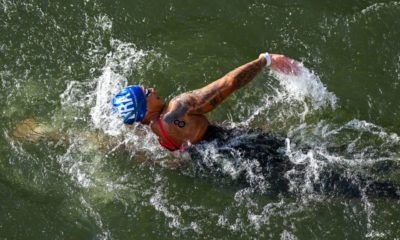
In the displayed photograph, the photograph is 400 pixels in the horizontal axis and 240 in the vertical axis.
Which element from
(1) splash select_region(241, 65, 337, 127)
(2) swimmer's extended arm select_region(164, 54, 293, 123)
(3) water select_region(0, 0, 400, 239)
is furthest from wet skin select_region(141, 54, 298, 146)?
(1) splash select_region(241, 65, 337, 127)

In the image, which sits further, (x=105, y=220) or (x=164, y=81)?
(x=164, y=81)

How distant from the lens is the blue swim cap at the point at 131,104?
21.8 ft

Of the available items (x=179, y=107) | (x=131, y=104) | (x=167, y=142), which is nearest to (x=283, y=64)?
→ (x=179, y=107)

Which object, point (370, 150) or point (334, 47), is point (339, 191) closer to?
point (370, 150)

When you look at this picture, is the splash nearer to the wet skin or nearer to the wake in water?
the wake in water

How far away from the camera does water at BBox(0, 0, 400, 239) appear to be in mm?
6902

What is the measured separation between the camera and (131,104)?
664 cm

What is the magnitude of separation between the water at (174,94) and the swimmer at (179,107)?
358mm

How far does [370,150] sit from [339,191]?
2.39ft

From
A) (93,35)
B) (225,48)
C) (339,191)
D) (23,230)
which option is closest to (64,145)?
(23,230)

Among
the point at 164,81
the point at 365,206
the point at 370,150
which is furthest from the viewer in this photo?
the point at 164,81

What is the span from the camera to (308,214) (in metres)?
6.80

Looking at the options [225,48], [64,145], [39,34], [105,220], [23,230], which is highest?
[225,48]

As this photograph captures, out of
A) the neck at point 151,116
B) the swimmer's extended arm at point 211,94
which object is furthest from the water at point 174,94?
the swimmer's extended arm at point 211,94
